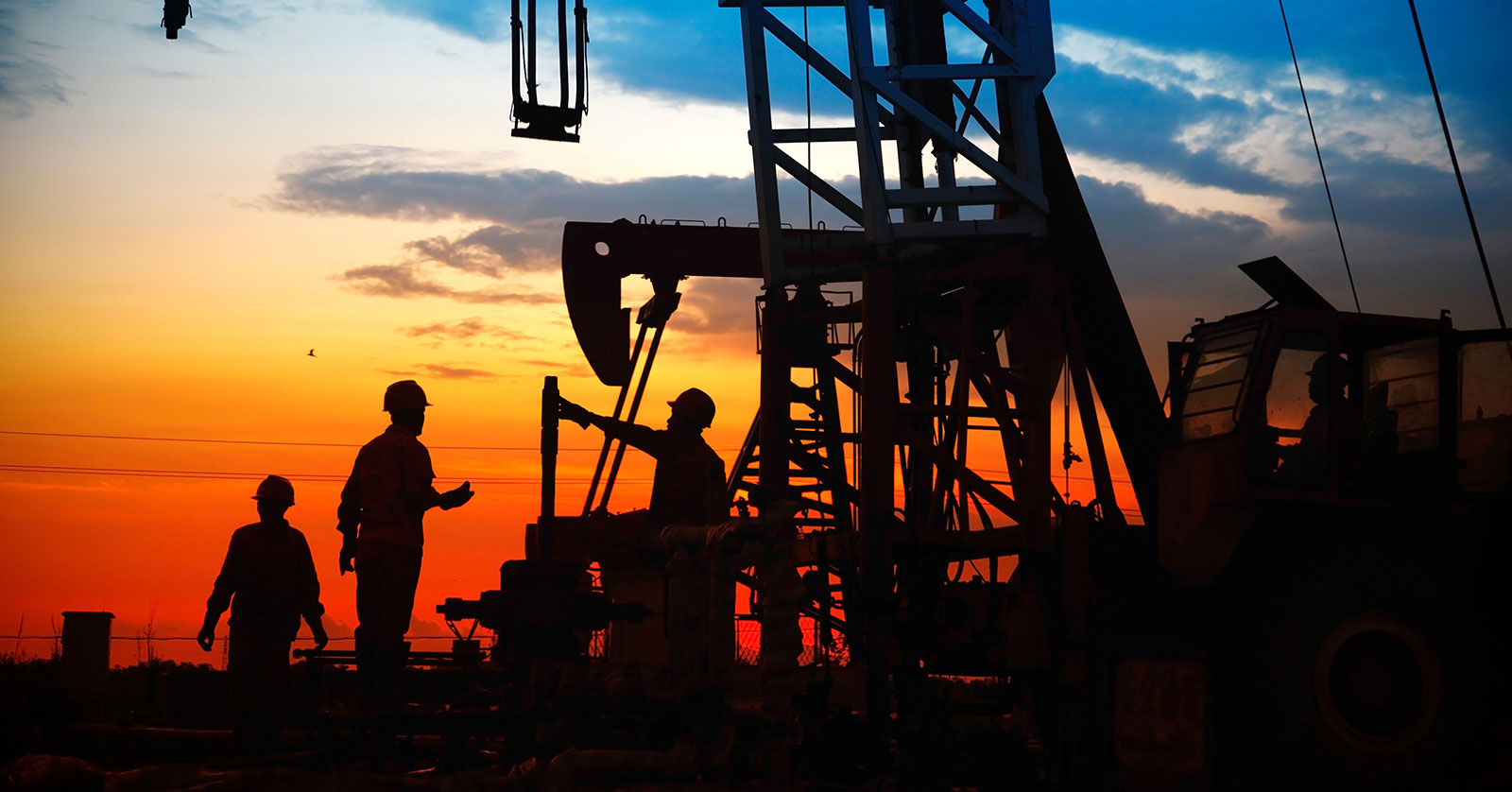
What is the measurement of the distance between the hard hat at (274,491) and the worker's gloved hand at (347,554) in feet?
2.77

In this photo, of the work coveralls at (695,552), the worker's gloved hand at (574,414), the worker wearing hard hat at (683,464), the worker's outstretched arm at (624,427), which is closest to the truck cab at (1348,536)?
the work coveralls at (695,552)

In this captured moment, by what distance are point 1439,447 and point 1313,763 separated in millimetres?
2267

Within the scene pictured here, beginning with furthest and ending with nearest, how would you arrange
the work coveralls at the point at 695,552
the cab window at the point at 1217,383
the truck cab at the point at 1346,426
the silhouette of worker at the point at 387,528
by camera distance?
1. the silhouette of worker at the point at 387,528
2. the cab window at the point at 1217,383
3. the truck cab at the point at 1346,426
4. the work coveralls at the point at 695,552

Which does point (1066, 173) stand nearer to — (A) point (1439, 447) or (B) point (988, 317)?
(B) point (988, 317)

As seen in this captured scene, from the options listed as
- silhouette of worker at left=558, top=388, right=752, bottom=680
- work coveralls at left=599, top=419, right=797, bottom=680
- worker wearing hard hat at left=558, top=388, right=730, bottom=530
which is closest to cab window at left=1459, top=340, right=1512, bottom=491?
work coveralls at left=599, top=419, right=797, bottom=680

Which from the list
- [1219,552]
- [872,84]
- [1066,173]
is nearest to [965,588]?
[1219,552]

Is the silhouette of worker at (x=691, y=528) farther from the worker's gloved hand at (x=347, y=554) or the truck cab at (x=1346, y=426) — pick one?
the truck cab at (x=1346, y=426)

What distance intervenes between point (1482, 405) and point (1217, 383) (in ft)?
5.39

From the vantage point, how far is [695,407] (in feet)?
39.4

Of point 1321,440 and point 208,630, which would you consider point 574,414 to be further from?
point 1321,440

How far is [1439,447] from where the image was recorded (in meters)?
9.20

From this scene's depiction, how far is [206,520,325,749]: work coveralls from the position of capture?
10.0 metres

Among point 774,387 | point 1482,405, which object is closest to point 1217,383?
point 1482,405

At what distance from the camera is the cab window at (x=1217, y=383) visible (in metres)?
9.55
